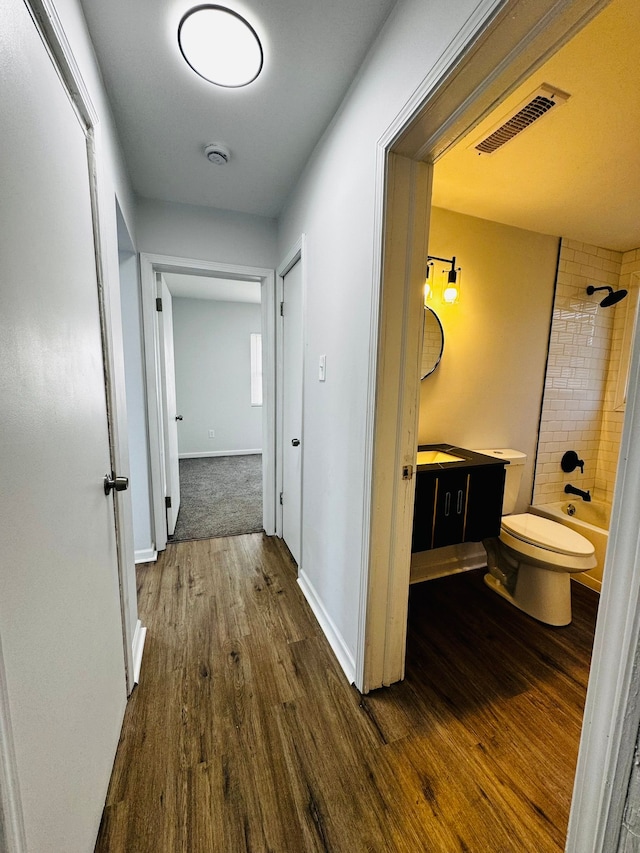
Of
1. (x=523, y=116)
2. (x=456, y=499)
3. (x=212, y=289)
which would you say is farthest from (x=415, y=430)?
(x=212, y=289)

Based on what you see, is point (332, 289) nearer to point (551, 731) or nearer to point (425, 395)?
point (425, 395)

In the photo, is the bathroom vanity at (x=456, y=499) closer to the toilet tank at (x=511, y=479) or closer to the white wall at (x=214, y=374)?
the toilet tank at (x=511, y=479)

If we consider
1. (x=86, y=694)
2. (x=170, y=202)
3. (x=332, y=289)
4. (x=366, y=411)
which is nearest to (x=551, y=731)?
(x=366, y=411)

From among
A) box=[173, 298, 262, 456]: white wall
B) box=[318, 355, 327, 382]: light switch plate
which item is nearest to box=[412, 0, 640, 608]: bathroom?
box=[318, 355, 327, 382]: light switch plate

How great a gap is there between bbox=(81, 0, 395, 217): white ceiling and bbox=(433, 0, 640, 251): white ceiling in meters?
0.63

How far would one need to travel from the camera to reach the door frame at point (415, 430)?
465 mm

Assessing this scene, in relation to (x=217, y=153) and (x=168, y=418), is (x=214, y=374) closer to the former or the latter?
(x=168, y=418)

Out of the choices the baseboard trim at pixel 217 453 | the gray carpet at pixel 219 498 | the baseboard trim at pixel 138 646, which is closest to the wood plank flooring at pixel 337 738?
the baseboard trim at pixel 138 646

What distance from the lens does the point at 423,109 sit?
3.07ft

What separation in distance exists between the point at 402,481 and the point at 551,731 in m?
1.07

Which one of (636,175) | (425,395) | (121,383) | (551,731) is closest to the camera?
(551,731)

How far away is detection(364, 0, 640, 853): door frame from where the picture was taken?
47 cm

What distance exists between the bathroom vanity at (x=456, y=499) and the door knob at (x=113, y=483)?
1.28 meters

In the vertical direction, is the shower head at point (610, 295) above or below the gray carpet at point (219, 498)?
above
